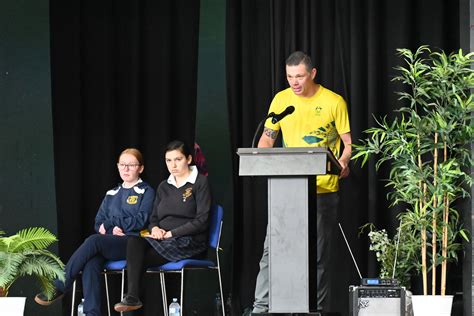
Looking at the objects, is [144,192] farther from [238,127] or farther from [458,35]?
[458,35]

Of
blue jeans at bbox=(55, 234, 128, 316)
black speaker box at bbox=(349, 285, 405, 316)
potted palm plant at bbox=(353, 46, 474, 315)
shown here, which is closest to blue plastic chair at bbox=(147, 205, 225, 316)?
blue jeans at bbox=(55, 234, 128, 316)

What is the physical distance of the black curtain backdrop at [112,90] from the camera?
760 centimetres

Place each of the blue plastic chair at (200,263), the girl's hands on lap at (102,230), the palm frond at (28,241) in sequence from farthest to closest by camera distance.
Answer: the girl's hands on lap at (102,230)
the blue plastic chair at (200,263)
the palm frond at (28,241)

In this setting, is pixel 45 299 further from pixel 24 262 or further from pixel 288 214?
pixel 288 214

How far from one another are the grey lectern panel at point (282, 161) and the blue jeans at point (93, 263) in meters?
1.83

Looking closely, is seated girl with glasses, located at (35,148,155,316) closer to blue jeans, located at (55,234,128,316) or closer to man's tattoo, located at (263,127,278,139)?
blue jeans, located at (55,234,128,316)

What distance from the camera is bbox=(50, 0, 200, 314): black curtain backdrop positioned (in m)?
7.60

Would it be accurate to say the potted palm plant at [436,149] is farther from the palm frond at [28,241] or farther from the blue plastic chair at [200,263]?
the palm frond at [28,241]

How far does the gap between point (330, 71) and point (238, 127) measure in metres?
0.79

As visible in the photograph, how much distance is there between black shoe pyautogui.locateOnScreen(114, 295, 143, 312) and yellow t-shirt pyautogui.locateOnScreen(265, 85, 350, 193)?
1.40 meters

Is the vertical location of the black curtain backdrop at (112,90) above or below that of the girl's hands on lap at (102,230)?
above

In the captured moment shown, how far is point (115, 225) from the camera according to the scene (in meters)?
6.95

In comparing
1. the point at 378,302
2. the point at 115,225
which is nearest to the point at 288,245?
the point at 378,302

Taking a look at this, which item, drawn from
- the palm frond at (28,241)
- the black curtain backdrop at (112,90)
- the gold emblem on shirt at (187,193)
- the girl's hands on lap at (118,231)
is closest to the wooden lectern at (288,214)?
the palm frond at (28,241)
